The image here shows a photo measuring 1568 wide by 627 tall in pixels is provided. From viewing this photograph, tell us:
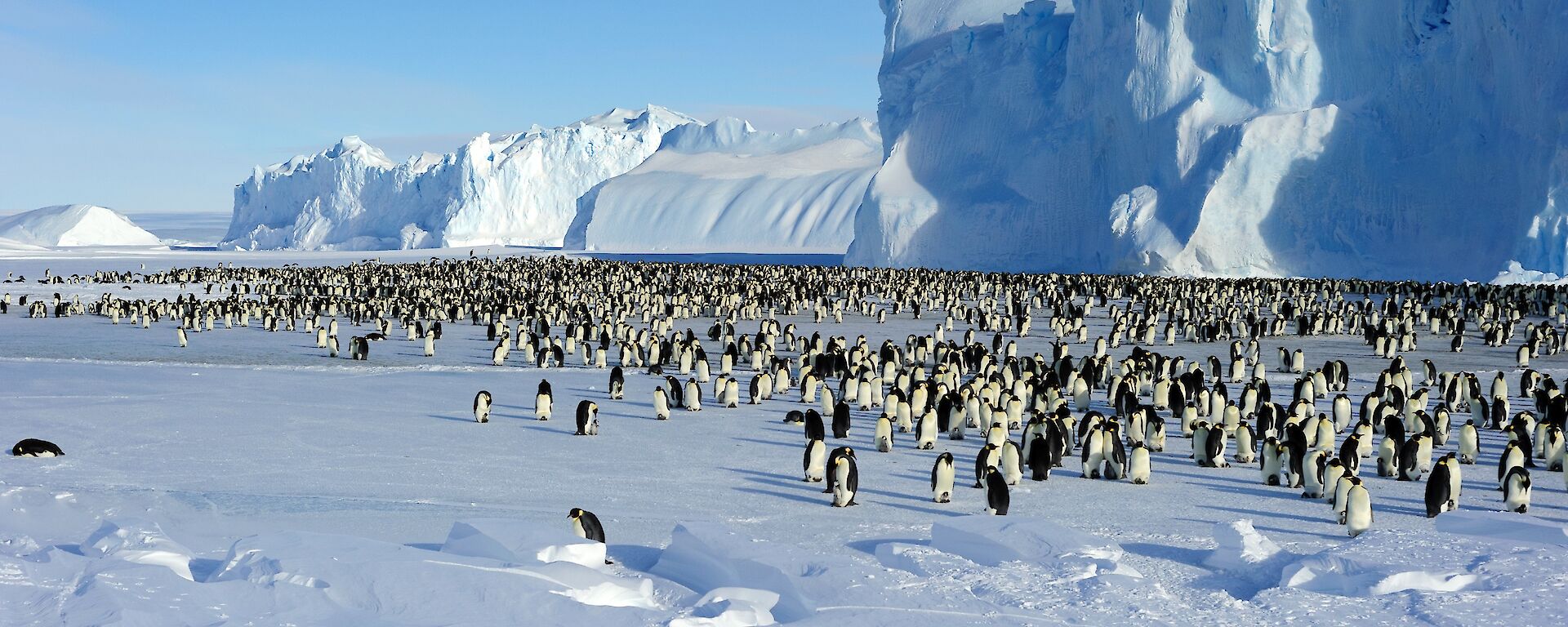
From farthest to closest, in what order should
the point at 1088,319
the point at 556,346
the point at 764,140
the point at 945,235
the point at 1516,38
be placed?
the point at 764,140 < the point at 945,235 < the point at 1516,38 < the point at 1088,319 < the point at 556,346

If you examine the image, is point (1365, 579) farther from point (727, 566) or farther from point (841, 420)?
point (841, 420)

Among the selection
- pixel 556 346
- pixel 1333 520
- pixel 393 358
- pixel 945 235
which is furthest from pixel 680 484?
pixel 945 235

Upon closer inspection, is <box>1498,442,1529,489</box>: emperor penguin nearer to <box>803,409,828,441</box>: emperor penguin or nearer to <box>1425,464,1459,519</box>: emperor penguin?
<box>1425,464,1459,519</box>: emperor penguin

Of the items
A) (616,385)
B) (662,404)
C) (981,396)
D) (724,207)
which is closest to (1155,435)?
(981,396)

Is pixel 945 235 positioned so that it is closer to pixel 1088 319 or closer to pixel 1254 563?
pixel 1088 319

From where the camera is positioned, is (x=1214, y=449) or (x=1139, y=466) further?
(x=1214, y=449)

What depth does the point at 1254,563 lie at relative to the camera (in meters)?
6.15

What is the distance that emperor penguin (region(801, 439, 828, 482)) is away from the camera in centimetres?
840

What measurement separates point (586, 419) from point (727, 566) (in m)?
4.88

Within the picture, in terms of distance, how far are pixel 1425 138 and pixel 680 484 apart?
99.5ft

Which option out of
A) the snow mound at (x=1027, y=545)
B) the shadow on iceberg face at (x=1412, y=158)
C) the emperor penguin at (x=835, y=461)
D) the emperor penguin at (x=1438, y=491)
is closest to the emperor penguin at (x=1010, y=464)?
the emperor penguin at (x=835, y=461)

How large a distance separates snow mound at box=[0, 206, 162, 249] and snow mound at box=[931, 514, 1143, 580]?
4843 inches

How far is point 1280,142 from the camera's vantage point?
32781 millimetres

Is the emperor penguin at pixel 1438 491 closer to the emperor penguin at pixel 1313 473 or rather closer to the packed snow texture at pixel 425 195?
the emperor penguin at pixel 1313 473
